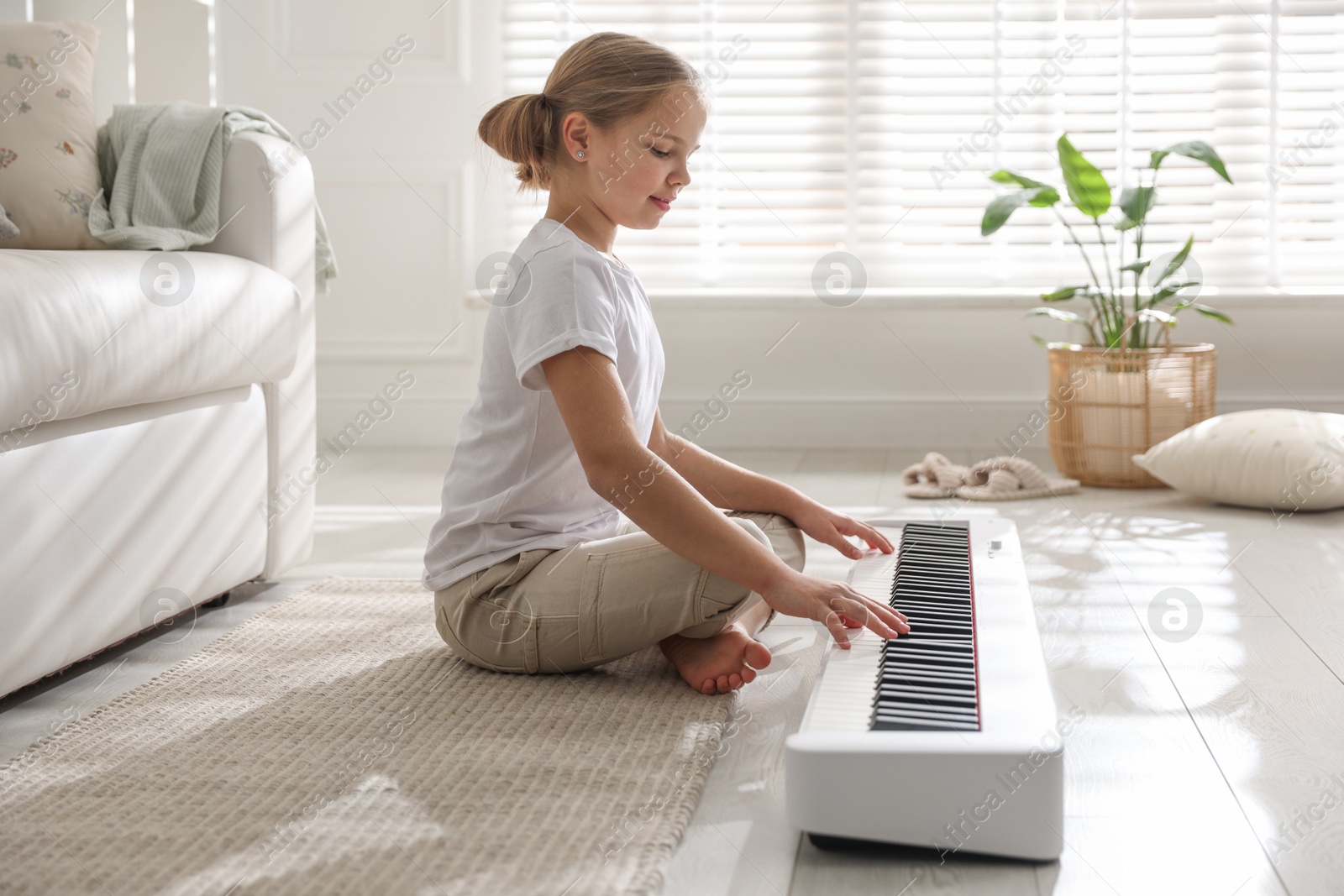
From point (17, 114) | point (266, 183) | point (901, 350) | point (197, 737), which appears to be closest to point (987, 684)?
point (197, 737)

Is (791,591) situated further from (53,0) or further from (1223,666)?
(53,0)

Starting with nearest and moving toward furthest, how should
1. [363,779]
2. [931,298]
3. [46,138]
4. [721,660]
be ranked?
[363,779] < [721,660] < [46,138] < [931,298]

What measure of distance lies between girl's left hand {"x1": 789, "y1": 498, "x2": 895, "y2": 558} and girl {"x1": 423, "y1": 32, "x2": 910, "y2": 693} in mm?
130

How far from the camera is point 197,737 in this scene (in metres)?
1.05

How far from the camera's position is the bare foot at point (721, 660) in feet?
3.74

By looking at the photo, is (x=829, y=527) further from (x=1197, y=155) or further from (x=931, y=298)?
(x=931, y=298)

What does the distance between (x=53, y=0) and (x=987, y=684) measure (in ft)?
7.05

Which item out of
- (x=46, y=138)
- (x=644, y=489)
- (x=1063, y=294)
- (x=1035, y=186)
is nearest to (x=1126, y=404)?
(x=1063, y=294)

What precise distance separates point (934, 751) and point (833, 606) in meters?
0.23

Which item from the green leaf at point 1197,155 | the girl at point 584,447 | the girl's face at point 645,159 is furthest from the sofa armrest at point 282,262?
the green leaf at point 1197,155

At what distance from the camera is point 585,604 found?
114cm

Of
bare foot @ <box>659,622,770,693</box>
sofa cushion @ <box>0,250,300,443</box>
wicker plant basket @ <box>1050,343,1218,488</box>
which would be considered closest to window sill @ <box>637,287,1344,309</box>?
wicker plant basket @ <box>1050,343,1218,488</box>

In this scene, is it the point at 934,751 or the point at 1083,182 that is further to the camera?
the point at 1083,182

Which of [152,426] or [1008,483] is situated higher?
[152,426]
